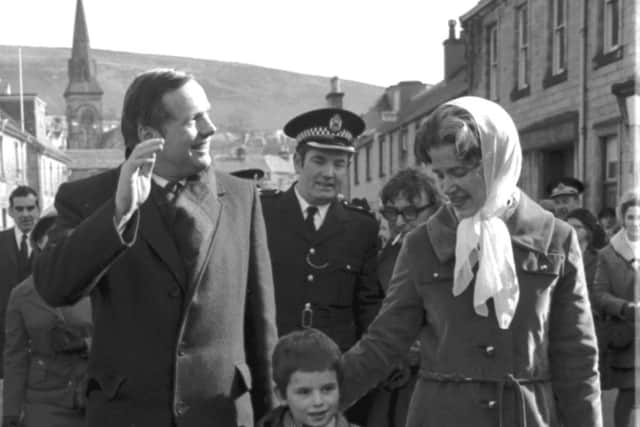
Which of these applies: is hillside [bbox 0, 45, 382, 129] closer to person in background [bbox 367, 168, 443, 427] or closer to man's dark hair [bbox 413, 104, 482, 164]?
person in background [bbox 367, 168, 443, 427]

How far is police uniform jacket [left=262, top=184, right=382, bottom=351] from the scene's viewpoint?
4.54 meters

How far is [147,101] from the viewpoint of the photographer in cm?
281

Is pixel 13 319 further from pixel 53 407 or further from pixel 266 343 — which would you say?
pixel 266 343

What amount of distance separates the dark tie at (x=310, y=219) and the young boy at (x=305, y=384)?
4.88ft

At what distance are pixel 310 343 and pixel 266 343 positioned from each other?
0.21 metres

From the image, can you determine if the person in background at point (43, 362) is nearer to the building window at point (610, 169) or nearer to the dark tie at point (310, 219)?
the dark tie at point (310, 219)

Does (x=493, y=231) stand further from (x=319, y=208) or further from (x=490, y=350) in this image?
(x=319, y=208)

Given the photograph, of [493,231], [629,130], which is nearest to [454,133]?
[493,231]

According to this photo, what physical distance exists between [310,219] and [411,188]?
23.1 inches

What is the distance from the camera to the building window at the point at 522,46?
743 inches

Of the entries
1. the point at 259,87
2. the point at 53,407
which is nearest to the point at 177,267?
the point at 53,407

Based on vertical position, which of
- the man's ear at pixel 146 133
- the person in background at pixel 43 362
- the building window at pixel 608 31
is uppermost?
the building window at pixel 608 31

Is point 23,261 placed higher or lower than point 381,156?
lower

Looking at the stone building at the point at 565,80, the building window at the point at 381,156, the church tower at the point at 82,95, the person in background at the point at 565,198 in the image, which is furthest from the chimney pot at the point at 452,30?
the church tower at the point at 82,95
